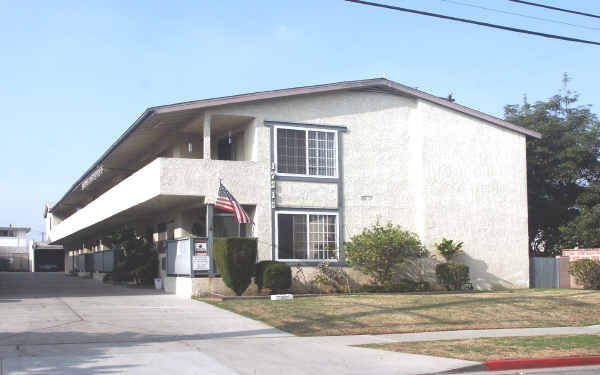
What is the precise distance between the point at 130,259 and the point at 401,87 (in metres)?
13.0

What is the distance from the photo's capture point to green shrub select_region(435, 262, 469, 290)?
24.3 meters

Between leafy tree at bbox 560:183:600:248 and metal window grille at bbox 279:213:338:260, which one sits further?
leafy tree at bbox 560:183:600:248

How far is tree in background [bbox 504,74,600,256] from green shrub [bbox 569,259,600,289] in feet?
22.5

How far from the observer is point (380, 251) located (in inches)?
902

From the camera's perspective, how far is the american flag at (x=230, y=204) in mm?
20984

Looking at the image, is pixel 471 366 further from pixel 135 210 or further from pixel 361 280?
pixel 135 210

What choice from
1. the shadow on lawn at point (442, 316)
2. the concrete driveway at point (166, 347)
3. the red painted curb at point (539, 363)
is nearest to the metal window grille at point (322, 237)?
the shadow on lawn at point (442, 316)

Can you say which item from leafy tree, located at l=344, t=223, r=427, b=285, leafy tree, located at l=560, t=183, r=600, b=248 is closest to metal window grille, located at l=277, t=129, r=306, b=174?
leafy tree, located at l=344, t=223, r=427, b=285

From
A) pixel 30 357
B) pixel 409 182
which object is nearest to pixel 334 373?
pixel 30 357

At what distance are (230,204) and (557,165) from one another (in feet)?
62.1

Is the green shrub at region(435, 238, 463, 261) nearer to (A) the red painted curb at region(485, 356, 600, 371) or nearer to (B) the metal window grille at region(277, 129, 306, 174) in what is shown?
(B) the metal window grille at region(277, 129, 306, 174)

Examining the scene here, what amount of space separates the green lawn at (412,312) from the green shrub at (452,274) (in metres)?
2.44

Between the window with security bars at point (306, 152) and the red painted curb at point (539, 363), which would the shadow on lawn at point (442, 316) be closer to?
the red painted curb at point (539, 363)

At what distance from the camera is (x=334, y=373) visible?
10578 millimetres
